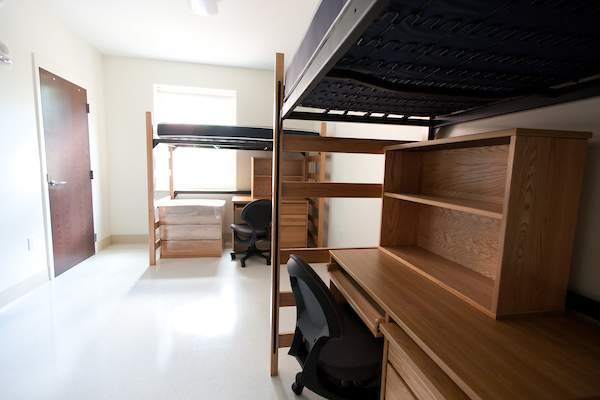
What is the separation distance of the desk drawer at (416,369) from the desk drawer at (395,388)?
2cm

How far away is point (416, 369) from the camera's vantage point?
753 mm

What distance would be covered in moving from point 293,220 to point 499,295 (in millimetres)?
2900

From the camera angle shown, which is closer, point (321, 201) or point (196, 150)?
point (321, 201)

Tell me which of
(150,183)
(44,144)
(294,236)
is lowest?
(294,236)

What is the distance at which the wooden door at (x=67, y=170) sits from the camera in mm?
2703

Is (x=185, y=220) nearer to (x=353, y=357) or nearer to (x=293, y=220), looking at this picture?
(x=293, y=220)

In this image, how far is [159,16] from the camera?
2.69 m

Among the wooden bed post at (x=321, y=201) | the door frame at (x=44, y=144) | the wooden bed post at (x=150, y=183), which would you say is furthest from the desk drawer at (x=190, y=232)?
the wooden bed post at (x=321, y=201)

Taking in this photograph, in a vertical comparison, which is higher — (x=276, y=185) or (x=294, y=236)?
(x=276, y=185)

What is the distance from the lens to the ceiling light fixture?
235 cm

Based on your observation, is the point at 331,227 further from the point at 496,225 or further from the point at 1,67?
the point at 1,67

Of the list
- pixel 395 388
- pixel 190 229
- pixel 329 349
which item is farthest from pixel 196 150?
pixel 395 388

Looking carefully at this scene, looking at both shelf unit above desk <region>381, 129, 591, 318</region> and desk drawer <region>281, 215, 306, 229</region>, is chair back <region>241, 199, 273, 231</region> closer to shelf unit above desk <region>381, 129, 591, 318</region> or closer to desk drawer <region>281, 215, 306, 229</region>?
desk drawer <region>281, 215, 306, 229</region>

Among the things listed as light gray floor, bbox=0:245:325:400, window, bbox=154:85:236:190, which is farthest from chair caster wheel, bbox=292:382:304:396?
window, bbox=154:85:236:190
